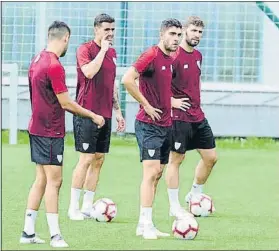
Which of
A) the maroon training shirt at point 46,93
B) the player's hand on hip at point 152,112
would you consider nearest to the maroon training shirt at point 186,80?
the player's hand on hip at point 152,112

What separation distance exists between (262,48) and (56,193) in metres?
11.0

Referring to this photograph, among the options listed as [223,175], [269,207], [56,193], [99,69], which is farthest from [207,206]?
[223,175]

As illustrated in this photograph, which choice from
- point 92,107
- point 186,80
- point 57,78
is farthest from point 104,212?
point 57,78

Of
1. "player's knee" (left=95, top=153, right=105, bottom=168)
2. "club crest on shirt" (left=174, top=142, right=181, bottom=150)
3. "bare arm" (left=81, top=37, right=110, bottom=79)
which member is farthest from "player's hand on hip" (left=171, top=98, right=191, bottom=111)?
"player's knee" (left=95, top=153, right=105, bottom=168)

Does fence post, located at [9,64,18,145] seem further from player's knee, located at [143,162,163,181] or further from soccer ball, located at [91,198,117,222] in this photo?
player's knee, located at [143,162,163,181]

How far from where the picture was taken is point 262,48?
18344 mm

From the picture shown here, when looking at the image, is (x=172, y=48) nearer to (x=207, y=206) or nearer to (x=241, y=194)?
(x=207, y=206)

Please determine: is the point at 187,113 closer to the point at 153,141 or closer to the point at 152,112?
the point at 153,141

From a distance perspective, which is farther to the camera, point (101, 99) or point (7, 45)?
point (7, 45)

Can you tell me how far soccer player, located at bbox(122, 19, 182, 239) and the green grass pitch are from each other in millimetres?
485

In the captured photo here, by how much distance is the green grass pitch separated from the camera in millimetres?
8078

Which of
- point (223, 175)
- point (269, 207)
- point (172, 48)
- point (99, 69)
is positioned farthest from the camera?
point (223, 175)

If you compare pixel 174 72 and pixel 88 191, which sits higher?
pixel 174 72

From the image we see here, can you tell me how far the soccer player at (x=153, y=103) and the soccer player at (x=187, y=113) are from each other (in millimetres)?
825
